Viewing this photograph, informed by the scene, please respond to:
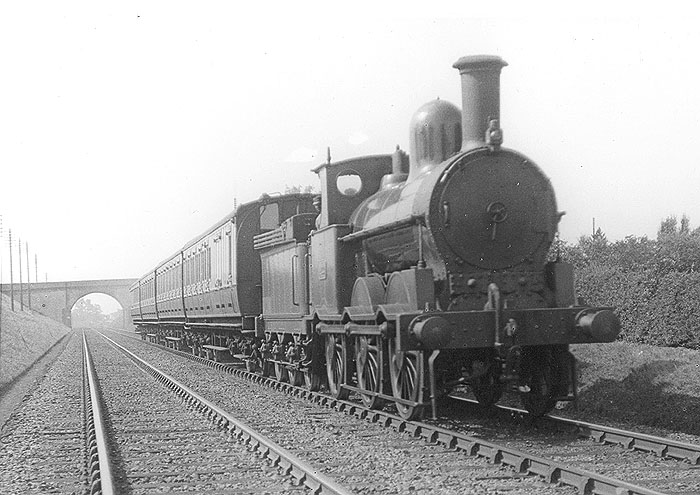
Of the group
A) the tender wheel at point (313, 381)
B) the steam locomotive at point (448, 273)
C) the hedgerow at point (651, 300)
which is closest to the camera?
the steam locomotive at point (448, 273)

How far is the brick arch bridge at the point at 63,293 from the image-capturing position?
84938 mm

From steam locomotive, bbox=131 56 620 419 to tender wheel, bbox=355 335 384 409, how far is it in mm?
24

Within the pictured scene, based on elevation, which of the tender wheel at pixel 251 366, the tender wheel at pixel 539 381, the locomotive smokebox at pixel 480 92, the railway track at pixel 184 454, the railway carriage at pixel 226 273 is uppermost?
the locomotive smokebox at pixel 480 92

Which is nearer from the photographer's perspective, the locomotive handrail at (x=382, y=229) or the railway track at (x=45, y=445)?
the railway track at (x=45, y=445)

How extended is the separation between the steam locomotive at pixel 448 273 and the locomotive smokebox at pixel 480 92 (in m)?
0.01

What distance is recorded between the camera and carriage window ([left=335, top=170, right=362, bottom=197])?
37.2ft

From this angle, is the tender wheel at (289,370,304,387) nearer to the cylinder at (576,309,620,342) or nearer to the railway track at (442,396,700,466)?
the railway track at (442,396,700,466)

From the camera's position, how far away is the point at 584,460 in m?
7.12

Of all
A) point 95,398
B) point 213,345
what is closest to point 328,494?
point 95,398

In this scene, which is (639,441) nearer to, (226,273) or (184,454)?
(184,454)

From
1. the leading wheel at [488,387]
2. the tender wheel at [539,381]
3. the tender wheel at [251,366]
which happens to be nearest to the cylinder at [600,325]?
the tender wheel at [539,381]

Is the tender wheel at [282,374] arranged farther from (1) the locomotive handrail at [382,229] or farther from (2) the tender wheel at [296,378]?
(1) the locomotive handrail at [382,229]

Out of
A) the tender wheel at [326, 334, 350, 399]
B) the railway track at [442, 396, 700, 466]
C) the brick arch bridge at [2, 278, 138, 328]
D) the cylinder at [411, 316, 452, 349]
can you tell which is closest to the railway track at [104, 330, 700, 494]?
the railway track at [442, 396, 700, 466]

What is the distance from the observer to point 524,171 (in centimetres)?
888
